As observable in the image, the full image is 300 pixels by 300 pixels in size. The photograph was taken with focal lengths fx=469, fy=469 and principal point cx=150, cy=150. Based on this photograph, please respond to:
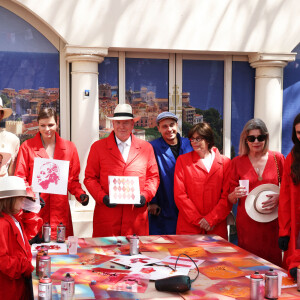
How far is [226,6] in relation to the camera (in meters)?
7.21

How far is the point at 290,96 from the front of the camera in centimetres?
780

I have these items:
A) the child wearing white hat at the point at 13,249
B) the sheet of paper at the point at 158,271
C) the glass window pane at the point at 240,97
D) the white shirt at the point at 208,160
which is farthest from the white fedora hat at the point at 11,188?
the glass window pane at the point at 240,97

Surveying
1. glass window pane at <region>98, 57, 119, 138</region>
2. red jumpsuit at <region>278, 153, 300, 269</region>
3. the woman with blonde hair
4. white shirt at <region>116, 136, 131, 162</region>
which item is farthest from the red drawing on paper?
glass window pane at <region>98, 57, 119, 138</region>

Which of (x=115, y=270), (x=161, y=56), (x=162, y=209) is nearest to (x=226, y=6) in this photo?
(x=161, y=56)

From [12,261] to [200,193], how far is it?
2.08 m

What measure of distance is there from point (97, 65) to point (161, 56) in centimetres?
109

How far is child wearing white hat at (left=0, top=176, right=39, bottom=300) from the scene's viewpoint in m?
3.22

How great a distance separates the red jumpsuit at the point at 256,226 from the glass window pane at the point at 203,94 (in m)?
2.92

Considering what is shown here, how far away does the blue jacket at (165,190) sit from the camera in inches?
207

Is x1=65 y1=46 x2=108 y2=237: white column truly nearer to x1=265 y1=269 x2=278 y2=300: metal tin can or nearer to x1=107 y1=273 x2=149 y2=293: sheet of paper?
x1=107 y1=273 x2=149 y2=293: sheet of paper

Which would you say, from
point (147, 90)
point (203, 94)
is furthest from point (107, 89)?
point (203, 94)

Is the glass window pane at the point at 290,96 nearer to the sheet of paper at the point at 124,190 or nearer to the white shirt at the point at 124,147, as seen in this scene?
→ the white shirt at the point at 124,147

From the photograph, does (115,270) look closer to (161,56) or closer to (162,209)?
(162,209)

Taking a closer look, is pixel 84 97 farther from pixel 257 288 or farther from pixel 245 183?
pixel 257 288
